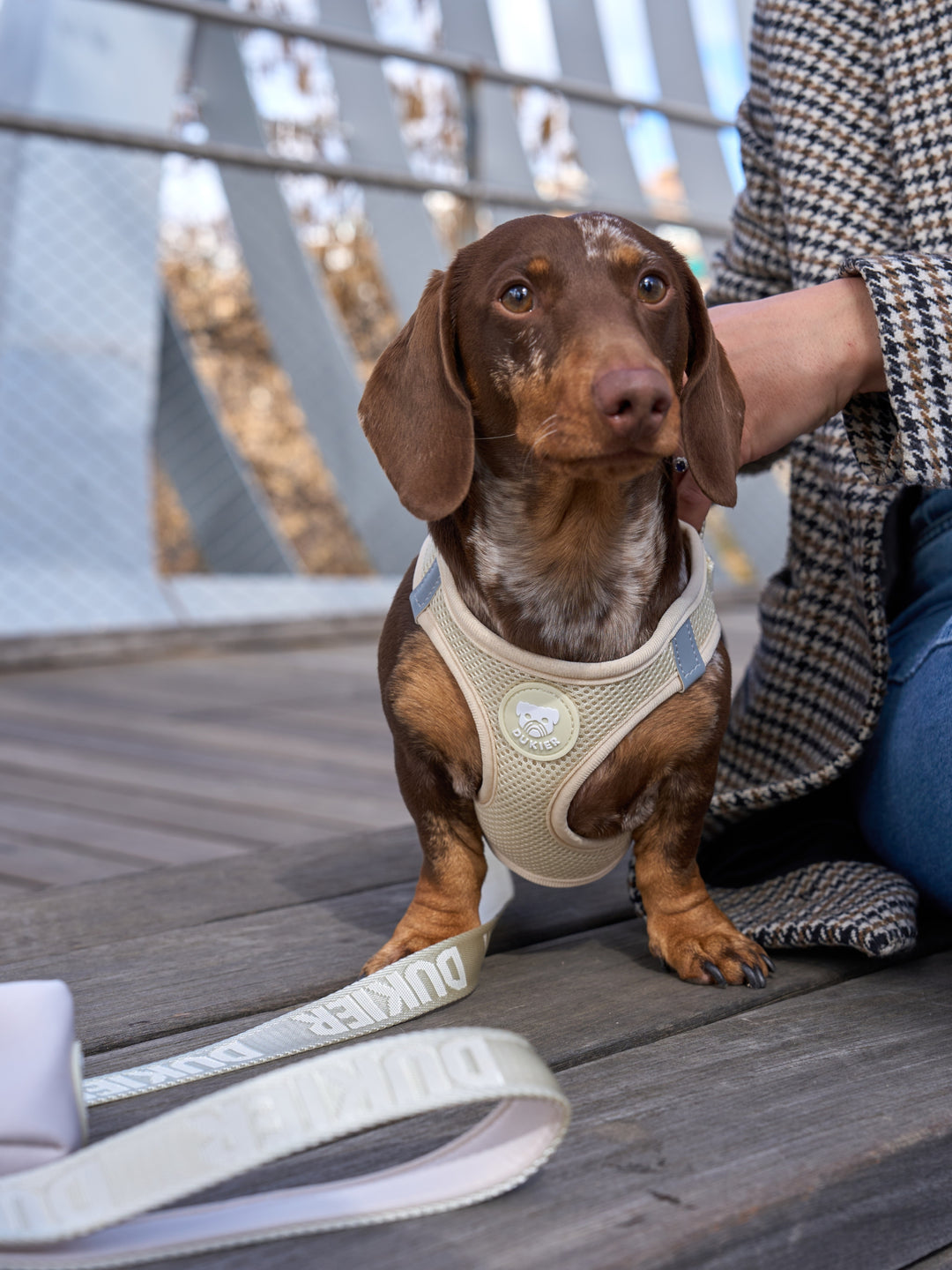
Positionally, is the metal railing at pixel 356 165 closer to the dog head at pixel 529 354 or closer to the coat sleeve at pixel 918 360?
the dog head at pixel 529 354

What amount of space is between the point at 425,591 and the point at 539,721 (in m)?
0.21

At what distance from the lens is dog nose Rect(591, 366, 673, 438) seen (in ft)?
4.08

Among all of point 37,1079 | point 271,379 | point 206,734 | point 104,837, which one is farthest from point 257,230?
point 37,1079

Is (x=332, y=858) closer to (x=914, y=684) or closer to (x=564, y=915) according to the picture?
(x=564, y=915)

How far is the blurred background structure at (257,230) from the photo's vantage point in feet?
15.9

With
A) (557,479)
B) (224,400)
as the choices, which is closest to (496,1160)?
(557,479)

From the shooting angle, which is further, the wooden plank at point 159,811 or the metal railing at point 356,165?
the metal railing at point 356,165

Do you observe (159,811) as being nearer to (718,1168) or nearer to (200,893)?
(200,893)

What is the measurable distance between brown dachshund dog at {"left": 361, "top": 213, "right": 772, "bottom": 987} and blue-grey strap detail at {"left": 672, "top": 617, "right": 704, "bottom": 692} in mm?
18

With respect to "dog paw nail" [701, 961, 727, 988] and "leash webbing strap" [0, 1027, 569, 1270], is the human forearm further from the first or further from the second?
"leash webbing strap" [0, 1027, 569, 1270]

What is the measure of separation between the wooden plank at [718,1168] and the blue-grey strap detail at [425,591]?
1.70 ft

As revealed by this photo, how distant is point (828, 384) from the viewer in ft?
4.98

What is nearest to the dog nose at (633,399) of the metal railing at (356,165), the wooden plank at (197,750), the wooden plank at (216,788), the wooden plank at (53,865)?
the wooden plank at (53,865)

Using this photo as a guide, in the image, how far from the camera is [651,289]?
1461 millimetres
